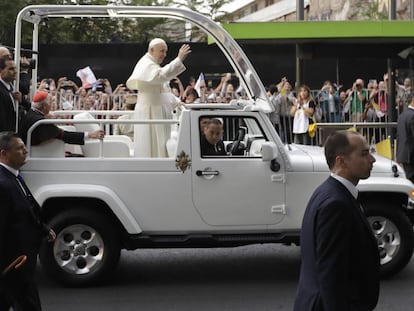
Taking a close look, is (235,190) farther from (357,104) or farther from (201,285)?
(357,104)

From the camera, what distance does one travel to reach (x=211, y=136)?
7617 millimetres

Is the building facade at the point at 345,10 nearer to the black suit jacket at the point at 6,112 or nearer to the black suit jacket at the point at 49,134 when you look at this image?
the black suit jacket at the point at 49,134

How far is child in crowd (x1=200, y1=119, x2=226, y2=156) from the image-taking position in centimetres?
760

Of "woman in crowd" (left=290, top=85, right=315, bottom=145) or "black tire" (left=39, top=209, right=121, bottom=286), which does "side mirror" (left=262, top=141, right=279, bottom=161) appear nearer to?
"black tire" (left=39, top=209, right=121, bottom=286)

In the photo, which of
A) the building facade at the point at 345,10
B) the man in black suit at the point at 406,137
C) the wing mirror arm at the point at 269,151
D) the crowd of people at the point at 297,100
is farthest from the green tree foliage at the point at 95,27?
the wing mirror arm at the point at 269,151

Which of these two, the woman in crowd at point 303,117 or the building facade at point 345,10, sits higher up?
the building facade at point 345,10

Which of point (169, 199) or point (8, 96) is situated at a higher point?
point (8, 96)

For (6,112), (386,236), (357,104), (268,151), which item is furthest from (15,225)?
(357,104)

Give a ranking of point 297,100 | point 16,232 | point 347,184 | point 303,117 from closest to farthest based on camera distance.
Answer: point 347,184 < point 16,232 < point 303,117 < point 297,100

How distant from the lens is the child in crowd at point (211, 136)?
760 centimetres

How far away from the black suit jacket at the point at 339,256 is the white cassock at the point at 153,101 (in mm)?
4265

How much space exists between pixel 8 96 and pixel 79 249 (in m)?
1.65

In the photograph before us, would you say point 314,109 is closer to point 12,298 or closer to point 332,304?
point 12,298

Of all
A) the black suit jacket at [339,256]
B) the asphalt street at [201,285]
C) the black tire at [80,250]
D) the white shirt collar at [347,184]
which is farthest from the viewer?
the black tire at [80,250]
